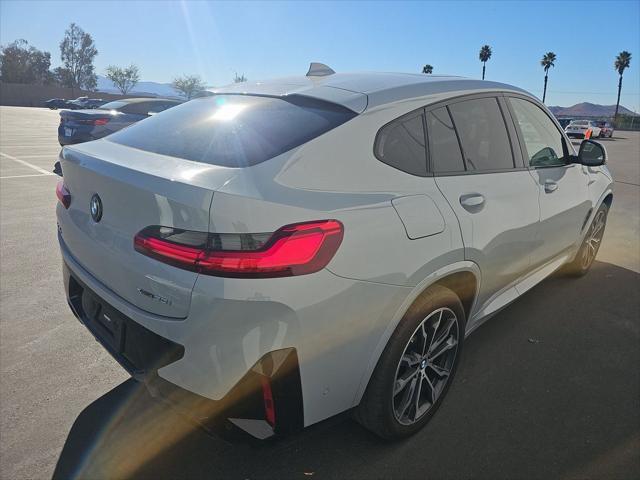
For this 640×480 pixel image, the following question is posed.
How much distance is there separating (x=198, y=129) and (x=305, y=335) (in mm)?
1224

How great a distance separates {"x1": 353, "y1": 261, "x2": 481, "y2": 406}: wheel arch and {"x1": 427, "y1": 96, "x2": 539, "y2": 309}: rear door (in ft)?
0.23

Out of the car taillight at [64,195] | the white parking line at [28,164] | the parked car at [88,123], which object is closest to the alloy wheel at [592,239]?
the car taillight at [64,195]

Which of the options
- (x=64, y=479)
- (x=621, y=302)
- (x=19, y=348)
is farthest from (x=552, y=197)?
(x=19, y=348)

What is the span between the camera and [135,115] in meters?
11.8

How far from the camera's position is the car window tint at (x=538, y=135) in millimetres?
3199

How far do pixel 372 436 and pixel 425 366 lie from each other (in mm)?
453

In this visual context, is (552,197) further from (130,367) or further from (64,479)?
(64,479)

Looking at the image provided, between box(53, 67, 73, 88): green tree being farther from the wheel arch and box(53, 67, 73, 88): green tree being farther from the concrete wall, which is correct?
the wheel arch

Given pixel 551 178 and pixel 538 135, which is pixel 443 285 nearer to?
pixel 551 178

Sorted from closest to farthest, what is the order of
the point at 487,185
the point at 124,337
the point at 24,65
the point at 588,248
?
the point at 124,337, the point at 487,185, the point at 588,248, the point at 24,65

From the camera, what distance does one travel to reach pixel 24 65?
99.2 m

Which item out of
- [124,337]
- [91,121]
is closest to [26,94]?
[91,121]

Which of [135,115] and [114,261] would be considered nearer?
[114,261]

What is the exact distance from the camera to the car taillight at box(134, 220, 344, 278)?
1634 millimetres
